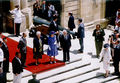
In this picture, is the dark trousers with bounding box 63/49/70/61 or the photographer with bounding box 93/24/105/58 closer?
the dark trousers with bounding box 63/49/70/61

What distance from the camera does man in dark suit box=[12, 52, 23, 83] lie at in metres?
15.1

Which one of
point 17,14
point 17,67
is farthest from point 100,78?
point 17,14

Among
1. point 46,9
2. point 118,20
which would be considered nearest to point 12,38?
point 46,9

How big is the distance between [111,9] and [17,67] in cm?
1516

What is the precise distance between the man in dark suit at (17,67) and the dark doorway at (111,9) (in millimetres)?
14188

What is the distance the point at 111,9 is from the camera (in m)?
28.8

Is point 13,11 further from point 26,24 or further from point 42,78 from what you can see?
point 42,78

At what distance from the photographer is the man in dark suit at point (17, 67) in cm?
1508

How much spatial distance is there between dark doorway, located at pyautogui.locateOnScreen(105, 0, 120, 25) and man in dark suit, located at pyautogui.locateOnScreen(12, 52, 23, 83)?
1419cm

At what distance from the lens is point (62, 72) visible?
680 inches

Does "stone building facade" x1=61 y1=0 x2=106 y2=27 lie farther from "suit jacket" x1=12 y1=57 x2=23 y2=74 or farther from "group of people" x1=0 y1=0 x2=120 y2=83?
"suit jacket" x1=12 y1=57 x2=23 y2=74

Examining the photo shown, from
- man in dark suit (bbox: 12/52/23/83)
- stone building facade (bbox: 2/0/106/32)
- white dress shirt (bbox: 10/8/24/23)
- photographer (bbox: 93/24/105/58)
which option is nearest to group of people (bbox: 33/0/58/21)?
stone building facade (bbox: 2/0/106/32)

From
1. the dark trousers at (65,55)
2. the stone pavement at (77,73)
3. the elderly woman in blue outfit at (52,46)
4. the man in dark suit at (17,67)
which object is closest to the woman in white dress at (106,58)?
the stone pavement at (77,73)

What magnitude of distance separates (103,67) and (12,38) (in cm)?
535
